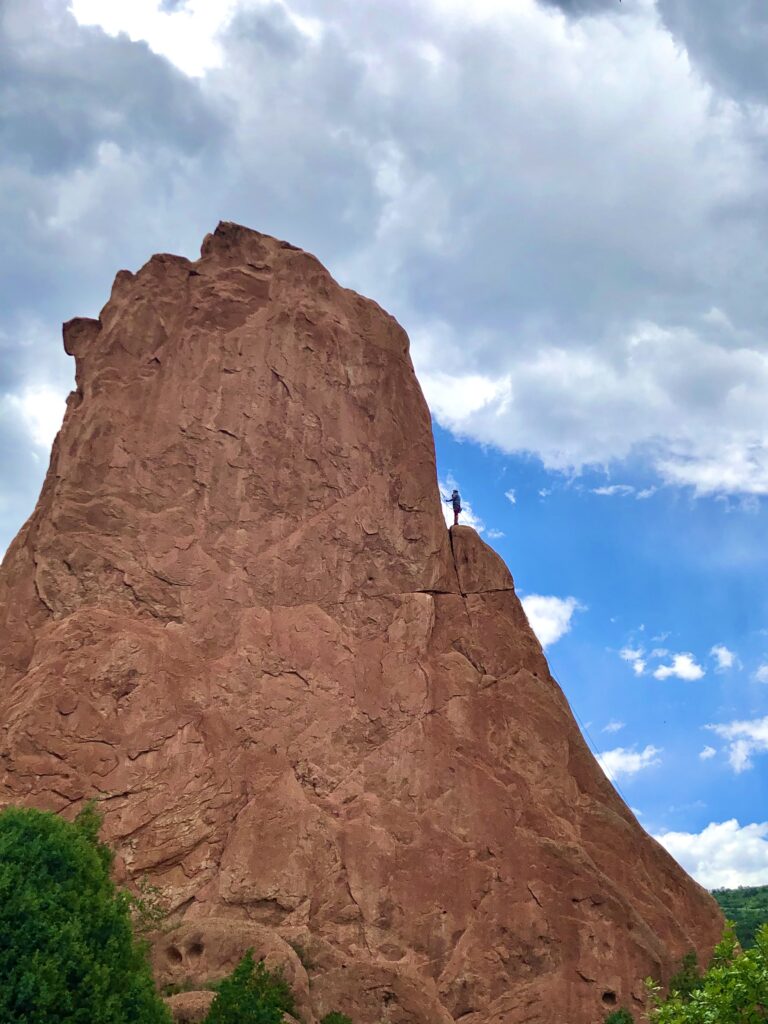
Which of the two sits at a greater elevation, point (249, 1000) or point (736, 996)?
point (736, 996)

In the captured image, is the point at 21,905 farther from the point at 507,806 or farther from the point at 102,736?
the point at 507,806

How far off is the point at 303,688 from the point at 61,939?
13394mm

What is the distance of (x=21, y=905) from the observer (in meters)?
18.1

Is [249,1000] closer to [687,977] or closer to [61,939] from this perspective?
[61,939]

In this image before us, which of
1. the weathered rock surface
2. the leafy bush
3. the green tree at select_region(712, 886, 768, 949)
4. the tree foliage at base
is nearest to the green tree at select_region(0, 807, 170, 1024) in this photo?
the leafy bush

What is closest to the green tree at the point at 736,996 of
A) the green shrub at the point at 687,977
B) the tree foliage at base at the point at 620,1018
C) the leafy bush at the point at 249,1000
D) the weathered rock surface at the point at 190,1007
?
the leafy bush at the point at 249,1000

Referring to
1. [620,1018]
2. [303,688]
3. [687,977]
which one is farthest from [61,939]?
[687,977]

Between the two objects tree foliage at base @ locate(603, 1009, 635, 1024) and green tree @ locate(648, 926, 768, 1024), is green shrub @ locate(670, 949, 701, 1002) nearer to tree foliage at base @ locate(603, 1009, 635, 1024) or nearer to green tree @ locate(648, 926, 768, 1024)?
tree foliage at base @ locate(603, 1009, 635, 1024)

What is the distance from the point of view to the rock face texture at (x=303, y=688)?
2700 centimetres

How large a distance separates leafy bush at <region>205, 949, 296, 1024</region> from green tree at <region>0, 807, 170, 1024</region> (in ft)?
5.51

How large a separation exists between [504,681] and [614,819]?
6.42m

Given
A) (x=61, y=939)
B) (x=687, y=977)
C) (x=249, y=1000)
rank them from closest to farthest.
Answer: (x=61, y=939), (x=249, y=1000), (x=687, y=977)

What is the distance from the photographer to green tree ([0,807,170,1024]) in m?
17.5

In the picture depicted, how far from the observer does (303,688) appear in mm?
30812
